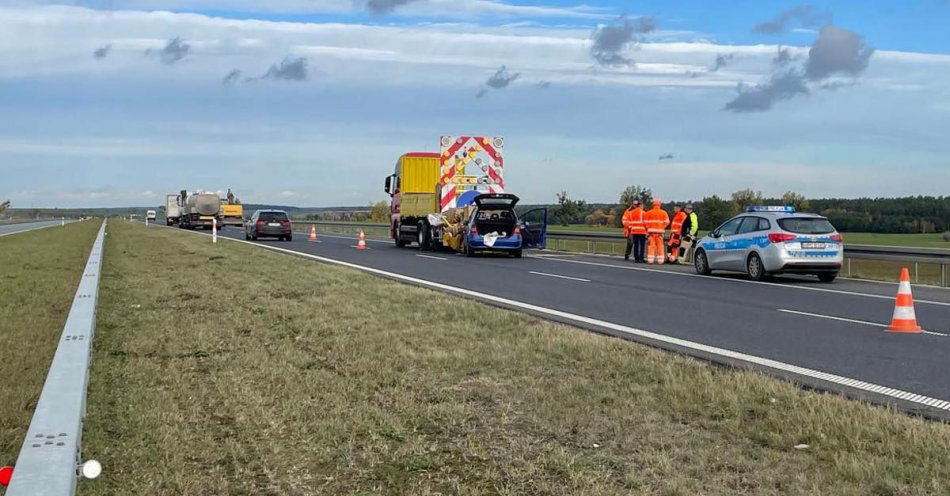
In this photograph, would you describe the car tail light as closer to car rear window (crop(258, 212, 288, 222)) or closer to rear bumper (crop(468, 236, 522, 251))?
rear bumper (crop(468, 236, 522, 251))

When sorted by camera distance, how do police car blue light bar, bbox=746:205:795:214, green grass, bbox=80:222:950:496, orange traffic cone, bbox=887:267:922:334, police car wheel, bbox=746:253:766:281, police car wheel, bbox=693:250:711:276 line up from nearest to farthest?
1. green grass, bbox=80:222:950:496
2. orange traffic cone, bbox=887:267:922:334
3. police car wheel, bbox=746:253:766:281
4. police car blue light bar, bbox=746:205:795:214
5. police car wheel, bbox=693:250:711:276

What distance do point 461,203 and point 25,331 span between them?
21183 millimetres

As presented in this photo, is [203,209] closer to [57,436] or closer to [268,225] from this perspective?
[268,225]

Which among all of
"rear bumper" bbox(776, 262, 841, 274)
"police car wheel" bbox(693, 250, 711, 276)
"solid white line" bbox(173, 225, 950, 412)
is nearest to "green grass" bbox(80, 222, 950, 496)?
"solid white line" bbox(173, 225, 950, 412)

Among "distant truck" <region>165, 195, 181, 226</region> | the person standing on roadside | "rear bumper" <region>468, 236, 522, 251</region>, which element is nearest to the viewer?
the person standing on roadside

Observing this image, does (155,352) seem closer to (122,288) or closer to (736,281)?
(122,288)

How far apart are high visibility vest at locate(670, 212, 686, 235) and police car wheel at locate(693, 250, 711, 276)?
5.15 m

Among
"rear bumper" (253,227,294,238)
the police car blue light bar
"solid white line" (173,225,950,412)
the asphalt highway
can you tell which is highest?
the police car blue light bar

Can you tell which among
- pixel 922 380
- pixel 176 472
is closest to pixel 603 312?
pixel 922 380

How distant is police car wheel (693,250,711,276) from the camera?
22.7 m

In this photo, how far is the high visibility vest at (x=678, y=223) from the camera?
28.1 m

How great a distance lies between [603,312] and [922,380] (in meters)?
5.86

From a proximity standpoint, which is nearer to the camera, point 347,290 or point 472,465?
point 472,465

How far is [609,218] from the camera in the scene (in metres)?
56.5
